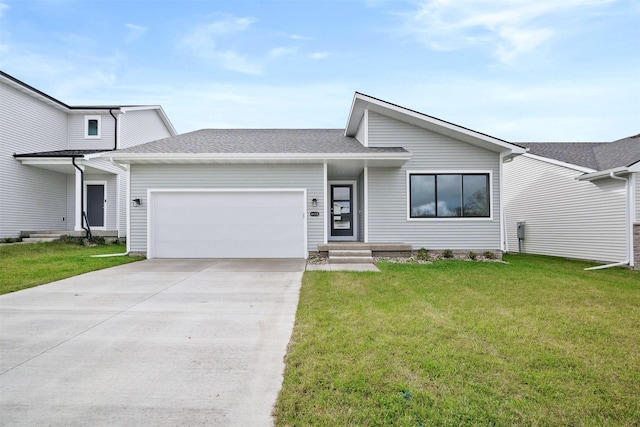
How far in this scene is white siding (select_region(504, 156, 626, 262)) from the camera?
395 inches

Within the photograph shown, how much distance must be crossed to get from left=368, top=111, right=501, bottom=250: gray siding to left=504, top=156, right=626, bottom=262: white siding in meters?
3.43

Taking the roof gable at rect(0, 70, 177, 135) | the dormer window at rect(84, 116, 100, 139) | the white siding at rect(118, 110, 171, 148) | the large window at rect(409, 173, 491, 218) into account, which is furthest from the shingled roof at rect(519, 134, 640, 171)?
the dormer window at rect(84, 116, 100, 139)

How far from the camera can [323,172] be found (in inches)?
388

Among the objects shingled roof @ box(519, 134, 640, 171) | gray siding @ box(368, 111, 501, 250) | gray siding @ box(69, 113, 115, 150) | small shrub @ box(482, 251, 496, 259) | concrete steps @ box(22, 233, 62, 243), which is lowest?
small shrub @ box(482, 251, 496, 259)

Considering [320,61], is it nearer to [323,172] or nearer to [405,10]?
[405,10]

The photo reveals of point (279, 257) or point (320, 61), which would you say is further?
point (320, 61)

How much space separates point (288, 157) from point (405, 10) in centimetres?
693

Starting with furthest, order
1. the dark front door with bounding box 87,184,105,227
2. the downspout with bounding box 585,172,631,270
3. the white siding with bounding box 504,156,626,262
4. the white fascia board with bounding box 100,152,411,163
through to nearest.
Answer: the dark front door with bounding box 87,184,105,227 < the white siding with bounding box 504,156,626,262 < the downspout with bounding box 585,172,631,270 < the white fascia board with bounding box 100,152,411,163

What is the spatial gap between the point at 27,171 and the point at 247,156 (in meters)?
10.9

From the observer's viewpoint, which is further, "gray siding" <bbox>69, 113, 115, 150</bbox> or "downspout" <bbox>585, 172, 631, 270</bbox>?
"gray siding" <bbox>69, 113, 115, 150</bbox>

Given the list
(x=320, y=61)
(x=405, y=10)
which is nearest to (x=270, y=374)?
(x=405, y=10)

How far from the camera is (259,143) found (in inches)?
437

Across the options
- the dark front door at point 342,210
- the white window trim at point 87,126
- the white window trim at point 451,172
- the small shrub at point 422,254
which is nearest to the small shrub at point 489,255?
the white window trim at point 451,172

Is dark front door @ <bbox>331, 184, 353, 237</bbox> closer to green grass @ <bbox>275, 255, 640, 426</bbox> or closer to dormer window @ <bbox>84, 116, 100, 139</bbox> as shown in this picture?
green grass @ <bbox>275, 255, 640, 426</bbox>
